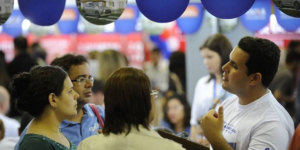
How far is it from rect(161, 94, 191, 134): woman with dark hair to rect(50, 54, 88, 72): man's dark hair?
8.70 feet

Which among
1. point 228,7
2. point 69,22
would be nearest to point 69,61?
point 228,7

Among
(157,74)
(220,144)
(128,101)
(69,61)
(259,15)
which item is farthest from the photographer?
(157,74)

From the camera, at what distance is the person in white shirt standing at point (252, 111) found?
2729mm

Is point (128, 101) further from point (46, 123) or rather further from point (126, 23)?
point (126, 23)

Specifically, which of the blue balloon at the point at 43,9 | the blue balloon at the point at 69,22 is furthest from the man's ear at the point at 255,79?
the blue balloon at the point at 69,22

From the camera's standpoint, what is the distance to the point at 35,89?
2729 millimetres

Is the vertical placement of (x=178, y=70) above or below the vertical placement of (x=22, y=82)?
below

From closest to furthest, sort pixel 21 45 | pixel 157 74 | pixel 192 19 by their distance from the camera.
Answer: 1. pixel 192 19
2. pixel 21 45
3. pixel 157 74

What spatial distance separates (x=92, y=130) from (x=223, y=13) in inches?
A: 46.0

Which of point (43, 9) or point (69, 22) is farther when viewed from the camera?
point (69, 22)

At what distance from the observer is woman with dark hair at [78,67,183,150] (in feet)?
7.57

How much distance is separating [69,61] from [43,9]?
0.40 m

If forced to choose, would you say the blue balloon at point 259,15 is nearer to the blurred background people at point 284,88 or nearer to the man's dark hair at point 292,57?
the blurred background people at point 284,88

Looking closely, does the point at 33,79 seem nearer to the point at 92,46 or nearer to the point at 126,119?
the point at 126,119
